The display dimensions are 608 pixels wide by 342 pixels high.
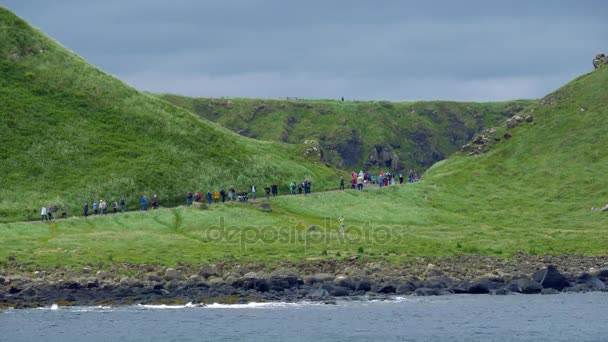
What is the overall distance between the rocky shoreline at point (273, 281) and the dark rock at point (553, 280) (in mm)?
89

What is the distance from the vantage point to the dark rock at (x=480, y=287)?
9031 centimetres

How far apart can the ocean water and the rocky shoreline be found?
248 centimetres

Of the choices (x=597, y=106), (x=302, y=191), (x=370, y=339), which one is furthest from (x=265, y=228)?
(x=597, y=106)

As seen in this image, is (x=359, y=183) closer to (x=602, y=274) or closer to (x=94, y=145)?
(x=94, y=145)

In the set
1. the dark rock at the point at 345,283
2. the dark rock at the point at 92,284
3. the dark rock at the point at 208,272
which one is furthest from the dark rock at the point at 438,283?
the dark rock at the point at 92,284

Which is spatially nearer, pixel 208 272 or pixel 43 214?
pixel 208 272

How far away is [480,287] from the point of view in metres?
90.4

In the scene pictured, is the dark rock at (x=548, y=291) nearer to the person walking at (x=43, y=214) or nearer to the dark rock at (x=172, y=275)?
the dark rock at (x=172, y=275)

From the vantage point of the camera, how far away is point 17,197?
431ft

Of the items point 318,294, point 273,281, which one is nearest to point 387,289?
point 318,294

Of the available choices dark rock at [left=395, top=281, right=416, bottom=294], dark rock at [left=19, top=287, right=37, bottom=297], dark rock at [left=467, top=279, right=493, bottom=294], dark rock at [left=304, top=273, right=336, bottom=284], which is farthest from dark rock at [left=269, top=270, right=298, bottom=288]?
dark rock at [left=19, top=287, right=37, bottom=297]

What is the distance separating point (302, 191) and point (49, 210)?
3933 cm

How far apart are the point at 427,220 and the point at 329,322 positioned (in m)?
61.5

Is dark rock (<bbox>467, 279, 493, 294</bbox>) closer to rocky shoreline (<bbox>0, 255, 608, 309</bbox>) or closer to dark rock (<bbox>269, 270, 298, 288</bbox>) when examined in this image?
rocky shoreline (<bbox>0, 255, 608, 309</bbox>)
